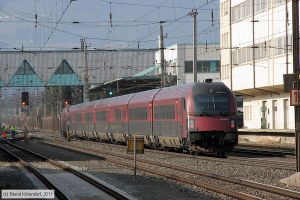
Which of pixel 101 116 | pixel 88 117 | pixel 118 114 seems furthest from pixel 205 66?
pixel 118 114

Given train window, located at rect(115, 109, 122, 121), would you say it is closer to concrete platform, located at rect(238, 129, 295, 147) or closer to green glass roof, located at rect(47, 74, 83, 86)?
concrete platform, located at rect(238, 129, 295, 147)

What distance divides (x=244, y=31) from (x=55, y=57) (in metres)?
33.5

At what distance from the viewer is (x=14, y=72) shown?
271ft

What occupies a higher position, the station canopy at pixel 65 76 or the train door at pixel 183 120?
the station canopy at pixel 65 76

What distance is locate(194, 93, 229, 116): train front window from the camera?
2742cm

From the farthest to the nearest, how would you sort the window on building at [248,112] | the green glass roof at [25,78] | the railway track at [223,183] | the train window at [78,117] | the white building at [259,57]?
the green glass roof at [25,78], the window on building at [248,112], the train window at [78,117], the white building at [259,57], the railway track at [223,183]

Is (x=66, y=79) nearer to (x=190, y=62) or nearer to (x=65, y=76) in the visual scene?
(x=65, y=76)

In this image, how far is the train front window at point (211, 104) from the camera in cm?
2742

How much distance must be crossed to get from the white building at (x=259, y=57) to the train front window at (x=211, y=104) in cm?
2176

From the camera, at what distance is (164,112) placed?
1222 inches

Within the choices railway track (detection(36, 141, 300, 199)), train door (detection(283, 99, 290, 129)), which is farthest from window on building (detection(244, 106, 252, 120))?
railway track (detection(36, 141, 300, 199))

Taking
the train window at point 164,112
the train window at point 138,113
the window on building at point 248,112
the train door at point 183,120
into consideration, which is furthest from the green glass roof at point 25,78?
the train door at point 183,120

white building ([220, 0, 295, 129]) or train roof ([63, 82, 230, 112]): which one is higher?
white building ([220, 0, 295, 129])

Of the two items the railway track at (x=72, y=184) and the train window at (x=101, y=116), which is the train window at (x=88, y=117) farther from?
the railway track at (x=72, y=184)
